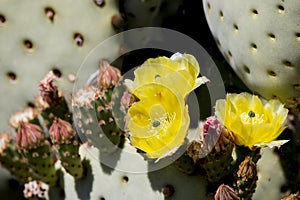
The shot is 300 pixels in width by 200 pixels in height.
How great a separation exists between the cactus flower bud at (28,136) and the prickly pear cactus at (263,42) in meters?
0.48

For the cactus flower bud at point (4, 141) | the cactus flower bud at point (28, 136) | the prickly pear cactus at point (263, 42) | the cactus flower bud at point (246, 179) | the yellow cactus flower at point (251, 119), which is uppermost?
the cactus flower bud at point (4, 141)

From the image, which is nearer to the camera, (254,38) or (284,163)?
(254,38)

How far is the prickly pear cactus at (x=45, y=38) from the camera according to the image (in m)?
1.76

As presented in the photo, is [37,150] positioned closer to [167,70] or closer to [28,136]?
[28,136]

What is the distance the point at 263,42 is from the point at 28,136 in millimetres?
590

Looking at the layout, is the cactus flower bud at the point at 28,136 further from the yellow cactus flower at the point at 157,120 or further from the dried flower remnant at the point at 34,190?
the yellow cactus flower at the point at 157,120

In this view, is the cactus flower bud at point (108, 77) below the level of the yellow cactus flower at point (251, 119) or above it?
above

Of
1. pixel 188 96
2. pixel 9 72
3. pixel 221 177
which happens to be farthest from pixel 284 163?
pixel 9 72

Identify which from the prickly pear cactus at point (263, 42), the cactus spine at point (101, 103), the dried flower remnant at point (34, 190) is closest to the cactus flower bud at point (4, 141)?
the dried flower remnant at point (34, 190)

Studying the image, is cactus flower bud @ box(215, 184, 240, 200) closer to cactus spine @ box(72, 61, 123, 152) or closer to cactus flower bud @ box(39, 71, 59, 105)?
cactus spine @ box(72, 61, 123, 152)

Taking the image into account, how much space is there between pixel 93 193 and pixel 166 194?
0.20 metres

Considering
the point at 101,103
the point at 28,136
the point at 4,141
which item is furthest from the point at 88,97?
the point at 4,141

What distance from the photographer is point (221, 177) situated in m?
1.53

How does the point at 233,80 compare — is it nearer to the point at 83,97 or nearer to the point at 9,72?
the point at 83,97
